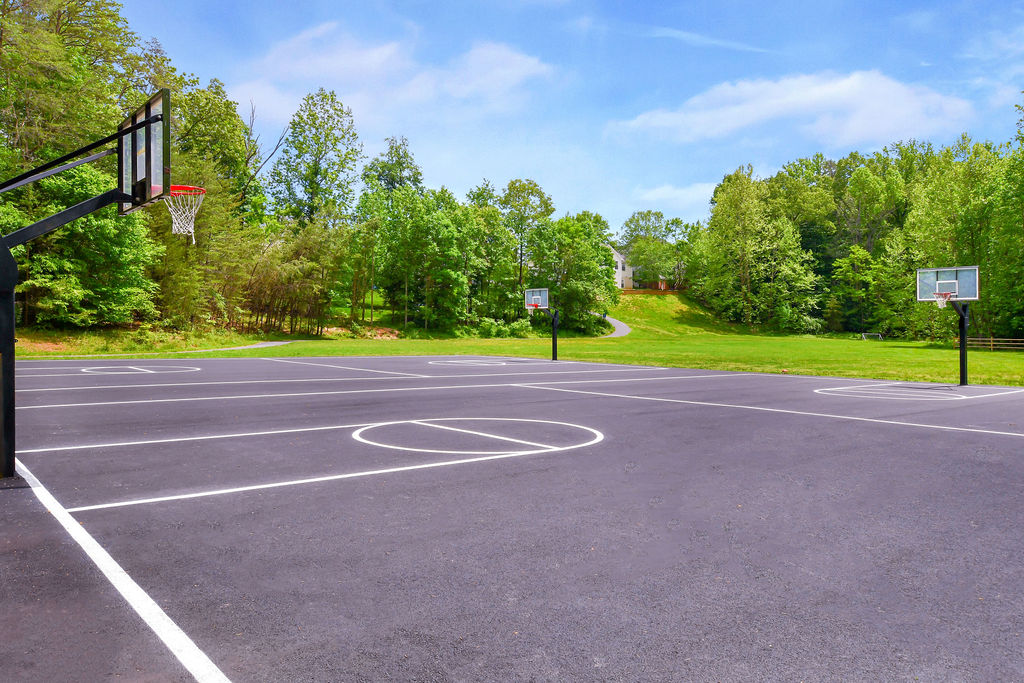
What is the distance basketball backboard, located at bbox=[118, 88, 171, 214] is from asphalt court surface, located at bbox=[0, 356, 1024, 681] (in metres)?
2.74

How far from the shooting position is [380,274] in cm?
4759

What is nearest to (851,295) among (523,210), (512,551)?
(523,210)

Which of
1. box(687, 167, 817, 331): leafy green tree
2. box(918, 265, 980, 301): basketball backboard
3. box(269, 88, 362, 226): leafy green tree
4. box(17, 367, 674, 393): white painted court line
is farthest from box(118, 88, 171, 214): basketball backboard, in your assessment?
box(687, 167, 817, 331): leafy green tree

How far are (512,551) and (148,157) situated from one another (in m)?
5.72

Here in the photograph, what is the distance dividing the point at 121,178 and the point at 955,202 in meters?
50.9

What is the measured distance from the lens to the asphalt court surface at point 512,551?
107 inches

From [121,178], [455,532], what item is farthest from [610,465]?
[121,178]

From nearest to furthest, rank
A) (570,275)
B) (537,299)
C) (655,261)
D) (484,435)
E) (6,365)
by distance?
(6,365) < (484,435) < (537,299) < (570,275) < (655,261)

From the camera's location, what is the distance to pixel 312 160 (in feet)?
163

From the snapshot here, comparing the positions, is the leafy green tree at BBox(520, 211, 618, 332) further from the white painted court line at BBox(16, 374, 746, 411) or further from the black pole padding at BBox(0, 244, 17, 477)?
the black pole padding at BBox(0, 244, 17, 477)

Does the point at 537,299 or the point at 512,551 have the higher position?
the point at 537,299

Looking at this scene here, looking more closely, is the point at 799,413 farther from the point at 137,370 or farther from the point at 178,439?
the point at 137,370

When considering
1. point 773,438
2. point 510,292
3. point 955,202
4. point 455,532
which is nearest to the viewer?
point 455,532

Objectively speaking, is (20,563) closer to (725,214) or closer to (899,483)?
(899,483)
